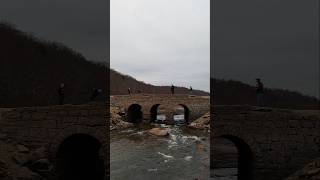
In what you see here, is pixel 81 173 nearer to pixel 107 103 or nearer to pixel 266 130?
pixel 107 103

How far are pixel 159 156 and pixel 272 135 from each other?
32.3 feet

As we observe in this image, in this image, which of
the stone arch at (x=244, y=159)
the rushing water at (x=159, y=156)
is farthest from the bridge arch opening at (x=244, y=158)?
the rushing water at (x=159, y=156)

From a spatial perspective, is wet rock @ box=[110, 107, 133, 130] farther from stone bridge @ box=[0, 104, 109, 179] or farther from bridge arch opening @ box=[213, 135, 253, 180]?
stone bridge @ box=[0, 104, 109, 179]

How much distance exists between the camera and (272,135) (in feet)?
43.7

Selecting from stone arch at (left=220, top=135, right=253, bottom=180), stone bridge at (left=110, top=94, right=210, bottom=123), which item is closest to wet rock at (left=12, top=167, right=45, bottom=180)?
stone arch at (left=220, top=135, right=253, bottom=180)

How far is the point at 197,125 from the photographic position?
36.0 metres

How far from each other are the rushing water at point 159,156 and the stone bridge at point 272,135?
4.35m

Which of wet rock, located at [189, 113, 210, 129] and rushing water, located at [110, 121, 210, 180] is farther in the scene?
wet rock, located at [189, 113, 210, 129]

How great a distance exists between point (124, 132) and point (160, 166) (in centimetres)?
1351

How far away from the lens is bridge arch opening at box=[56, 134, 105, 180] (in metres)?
14.5

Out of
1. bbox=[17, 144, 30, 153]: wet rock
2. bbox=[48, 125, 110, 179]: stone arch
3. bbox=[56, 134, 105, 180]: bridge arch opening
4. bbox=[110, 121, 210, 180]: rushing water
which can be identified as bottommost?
bbox=[110, 121, 210, 180]: rushing water

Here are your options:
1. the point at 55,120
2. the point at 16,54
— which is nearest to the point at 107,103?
the point at 55,120

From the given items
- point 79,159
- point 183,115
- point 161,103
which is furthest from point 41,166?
point 183,115

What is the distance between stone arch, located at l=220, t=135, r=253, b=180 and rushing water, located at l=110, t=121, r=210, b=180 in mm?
2241
